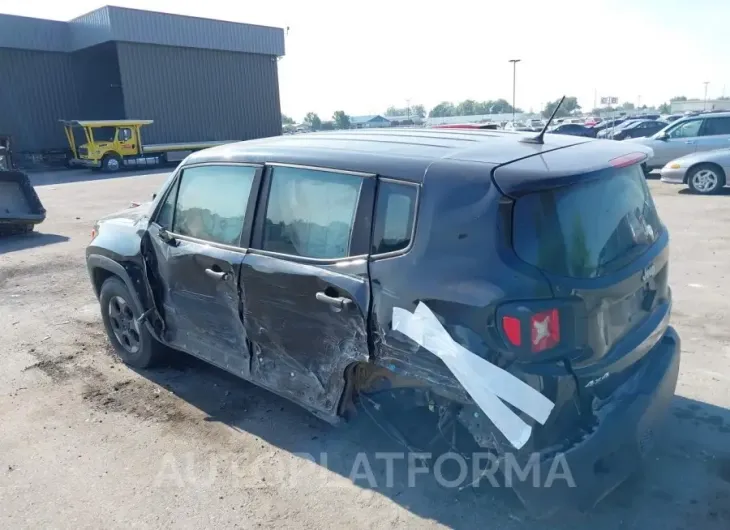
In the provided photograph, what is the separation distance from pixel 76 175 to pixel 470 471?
28689 mm

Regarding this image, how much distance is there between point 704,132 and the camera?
1438 cm

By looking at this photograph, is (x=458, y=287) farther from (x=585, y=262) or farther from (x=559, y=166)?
(x=559, y=166)

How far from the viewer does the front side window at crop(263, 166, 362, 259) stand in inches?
119

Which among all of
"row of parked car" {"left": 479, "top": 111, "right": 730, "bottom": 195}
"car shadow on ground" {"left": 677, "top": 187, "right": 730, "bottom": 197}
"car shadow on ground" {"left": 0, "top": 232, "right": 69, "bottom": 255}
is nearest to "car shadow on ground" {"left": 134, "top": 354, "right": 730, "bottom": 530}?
"car shadow on ground" {"left": 0, "top": 232, "right": 69, "bottom": 255}

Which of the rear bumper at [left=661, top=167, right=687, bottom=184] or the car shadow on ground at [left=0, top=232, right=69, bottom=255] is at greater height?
the rear bumper at [left=661, top=167, right=687, bottom=184]

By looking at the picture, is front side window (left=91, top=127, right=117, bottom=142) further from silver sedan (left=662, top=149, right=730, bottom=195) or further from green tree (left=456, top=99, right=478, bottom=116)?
green tree (left=456, top=99, right=478, bottom=116)

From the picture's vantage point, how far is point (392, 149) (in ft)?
10.0

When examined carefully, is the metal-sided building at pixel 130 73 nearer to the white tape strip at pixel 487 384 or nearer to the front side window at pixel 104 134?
the front side window at pixel 104 134

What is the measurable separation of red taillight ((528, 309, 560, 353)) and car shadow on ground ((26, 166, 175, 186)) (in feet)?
82.4

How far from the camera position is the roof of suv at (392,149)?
2814mm

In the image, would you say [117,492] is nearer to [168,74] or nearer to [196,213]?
[196,213]

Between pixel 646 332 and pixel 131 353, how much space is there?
3.83 metres

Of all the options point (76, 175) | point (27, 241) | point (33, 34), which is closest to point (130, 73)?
point (33, 34)

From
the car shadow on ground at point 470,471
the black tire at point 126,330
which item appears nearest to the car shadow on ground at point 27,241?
the black tire at point 126,330
